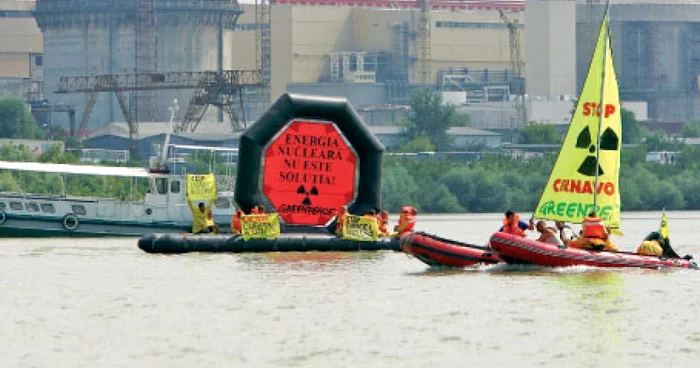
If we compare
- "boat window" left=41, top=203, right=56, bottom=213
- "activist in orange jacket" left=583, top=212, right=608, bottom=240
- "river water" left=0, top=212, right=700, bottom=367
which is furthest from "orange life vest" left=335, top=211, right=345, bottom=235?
"boat window" left=41, top=203, right=56, bottom=213

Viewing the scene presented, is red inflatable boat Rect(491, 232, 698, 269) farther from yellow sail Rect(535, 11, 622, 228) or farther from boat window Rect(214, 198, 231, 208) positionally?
boat window Rect(214, 198, 231, 208)

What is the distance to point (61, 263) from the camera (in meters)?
69.9

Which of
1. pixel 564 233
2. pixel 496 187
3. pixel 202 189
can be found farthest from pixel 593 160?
pixel 496 187

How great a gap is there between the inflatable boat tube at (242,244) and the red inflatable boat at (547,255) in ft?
37.9

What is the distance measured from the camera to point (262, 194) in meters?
78.3

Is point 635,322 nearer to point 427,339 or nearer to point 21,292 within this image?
point 427,339

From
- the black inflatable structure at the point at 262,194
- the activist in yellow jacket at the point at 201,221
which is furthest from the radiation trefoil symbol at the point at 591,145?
the activist in yellow jacket at the point at 201,221

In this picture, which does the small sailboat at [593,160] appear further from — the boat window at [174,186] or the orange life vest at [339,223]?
the boat window at [174,186]

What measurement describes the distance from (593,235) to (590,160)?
3567 millimetres

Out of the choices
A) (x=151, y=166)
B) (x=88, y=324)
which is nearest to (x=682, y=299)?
(x=88, y=324)

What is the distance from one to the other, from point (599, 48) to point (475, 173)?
11093 cm

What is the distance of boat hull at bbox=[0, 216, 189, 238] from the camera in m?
88.1

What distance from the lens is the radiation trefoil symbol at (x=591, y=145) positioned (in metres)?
63.4

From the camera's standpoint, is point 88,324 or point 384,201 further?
point 384,201
